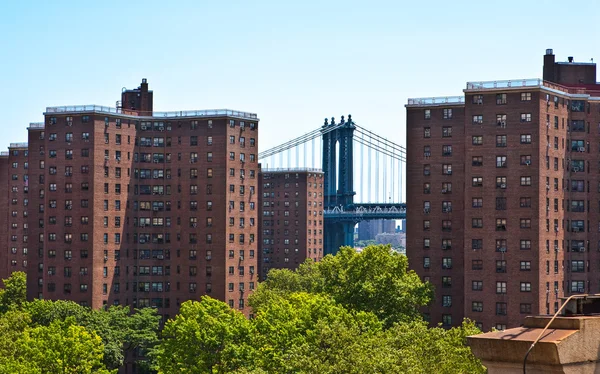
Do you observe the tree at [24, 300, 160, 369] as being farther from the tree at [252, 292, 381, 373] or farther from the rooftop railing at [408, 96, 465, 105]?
the rooftop railing at [408, 96, 465, 105]

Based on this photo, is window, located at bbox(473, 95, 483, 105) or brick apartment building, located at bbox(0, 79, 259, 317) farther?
brick apartment building, located at bbox(0, 79, 259, 317)

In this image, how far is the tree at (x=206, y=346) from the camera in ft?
396

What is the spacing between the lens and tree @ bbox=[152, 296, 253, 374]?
121 meters

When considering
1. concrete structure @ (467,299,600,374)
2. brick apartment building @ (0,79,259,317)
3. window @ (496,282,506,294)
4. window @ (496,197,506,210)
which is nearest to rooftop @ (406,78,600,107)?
window @ (496,197,506,210)

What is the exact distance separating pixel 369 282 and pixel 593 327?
12856 centimetres

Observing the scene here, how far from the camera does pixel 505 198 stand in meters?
145

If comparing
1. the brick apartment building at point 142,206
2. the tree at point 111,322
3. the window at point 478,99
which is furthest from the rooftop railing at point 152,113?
the window at point 478,99

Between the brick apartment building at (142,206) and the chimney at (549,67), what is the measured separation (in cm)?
6656

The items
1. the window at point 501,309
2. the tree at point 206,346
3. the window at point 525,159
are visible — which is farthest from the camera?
the window at point 525,159

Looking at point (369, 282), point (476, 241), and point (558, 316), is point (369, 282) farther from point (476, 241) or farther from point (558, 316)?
point (558, 316)

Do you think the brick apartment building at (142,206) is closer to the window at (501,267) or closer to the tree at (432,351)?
the window at (501,267)

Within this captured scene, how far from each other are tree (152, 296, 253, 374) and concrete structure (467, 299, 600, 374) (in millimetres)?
103880

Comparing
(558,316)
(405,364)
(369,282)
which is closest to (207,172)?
(369,282)

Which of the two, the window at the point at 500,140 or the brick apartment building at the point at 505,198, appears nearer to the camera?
the brick apartment building at the point at 505,198
